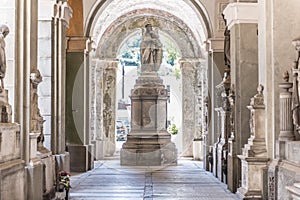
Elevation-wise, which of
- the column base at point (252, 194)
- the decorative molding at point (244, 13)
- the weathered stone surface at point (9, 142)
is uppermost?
the decorative molding at point (244, 13)

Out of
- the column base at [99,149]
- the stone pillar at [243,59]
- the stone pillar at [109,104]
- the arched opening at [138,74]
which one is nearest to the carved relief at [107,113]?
the stone pillar at [109,104]

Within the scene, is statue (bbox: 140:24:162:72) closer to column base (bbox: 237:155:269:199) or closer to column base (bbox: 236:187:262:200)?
column base (bbox: 237:155:269:199)

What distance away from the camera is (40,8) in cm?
1279

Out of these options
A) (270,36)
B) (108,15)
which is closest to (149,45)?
(108,15)

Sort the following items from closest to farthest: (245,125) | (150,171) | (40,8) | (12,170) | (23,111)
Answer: (12,170) < (23,111) < (245,125) < (40,8) < (150,171)

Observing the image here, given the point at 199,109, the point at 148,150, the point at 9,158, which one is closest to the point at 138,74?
the point at 199,109

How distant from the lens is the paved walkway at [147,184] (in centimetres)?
1164

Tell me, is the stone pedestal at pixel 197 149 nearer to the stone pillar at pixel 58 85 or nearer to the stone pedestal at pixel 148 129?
the stone pedestal at pixel 148 129

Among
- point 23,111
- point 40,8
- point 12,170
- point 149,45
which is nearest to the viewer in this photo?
point 12,170

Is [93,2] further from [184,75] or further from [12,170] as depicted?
[12,170]

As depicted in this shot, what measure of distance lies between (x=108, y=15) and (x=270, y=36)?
1488 cm

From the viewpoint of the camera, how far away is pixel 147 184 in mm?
14148

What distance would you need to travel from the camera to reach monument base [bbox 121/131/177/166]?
2009 cm

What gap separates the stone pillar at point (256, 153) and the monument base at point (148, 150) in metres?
9.95
